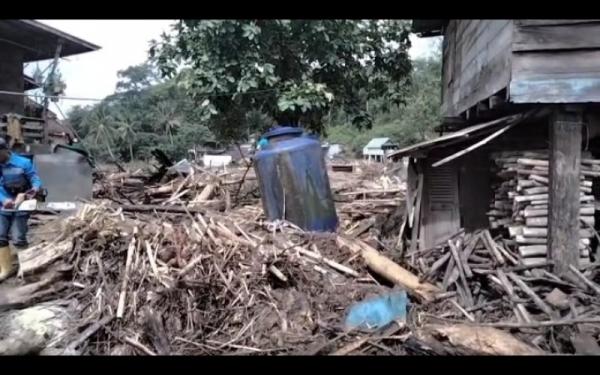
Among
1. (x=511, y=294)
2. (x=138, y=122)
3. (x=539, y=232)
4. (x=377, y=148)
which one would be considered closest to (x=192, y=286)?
(x=511, y=294)

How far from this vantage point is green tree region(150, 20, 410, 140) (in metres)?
7.61

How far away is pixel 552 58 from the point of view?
181 inches

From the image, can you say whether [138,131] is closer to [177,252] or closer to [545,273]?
[177,252]

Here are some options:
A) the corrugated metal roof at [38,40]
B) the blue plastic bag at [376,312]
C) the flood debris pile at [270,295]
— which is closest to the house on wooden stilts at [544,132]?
the flood debris pile at [270,295]

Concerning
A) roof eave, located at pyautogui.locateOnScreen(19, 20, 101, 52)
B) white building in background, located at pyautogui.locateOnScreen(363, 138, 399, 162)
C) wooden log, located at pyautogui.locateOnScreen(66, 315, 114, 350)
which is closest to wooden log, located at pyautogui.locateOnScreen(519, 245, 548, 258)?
wooden log, located at pyautogui.locateOnScreen(66, 315, 114, 350)

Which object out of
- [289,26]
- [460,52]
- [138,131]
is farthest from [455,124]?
[138,131]

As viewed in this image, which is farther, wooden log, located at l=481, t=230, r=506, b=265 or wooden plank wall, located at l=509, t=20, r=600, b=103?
wooden log, located at l=481, t=230, r=506, b=265

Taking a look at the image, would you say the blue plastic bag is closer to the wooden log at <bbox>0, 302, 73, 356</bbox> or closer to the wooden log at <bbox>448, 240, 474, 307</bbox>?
the wooden log at <bbox>448, 240, 474, 307</bbox>

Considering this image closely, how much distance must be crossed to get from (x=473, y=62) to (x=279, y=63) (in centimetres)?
327

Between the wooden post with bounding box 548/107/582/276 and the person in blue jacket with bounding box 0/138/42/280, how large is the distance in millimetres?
5126

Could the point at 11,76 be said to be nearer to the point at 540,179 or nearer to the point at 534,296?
the point at 540,179

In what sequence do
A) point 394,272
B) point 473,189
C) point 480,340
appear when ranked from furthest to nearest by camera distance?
point 473,189 → point 394,272 → point 480,340

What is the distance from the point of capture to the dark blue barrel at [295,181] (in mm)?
5977

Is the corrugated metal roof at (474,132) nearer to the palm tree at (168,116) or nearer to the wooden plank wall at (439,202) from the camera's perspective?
the wooden plank wall at (439,202)
